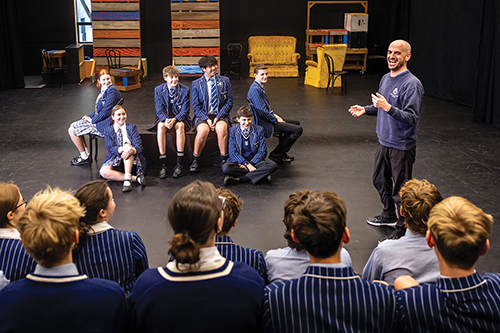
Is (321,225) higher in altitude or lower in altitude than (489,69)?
lower

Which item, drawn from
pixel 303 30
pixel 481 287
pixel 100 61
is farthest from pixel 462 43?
pixel 481 287

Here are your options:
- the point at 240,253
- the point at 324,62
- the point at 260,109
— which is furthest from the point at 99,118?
the point at 324,62

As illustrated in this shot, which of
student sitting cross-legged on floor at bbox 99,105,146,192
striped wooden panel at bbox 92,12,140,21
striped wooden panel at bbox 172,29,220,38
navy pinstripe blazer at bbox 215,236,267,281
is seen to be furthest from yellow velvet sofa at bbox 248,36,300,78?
navy pinstripe blazer at bbox 215,236,267,281

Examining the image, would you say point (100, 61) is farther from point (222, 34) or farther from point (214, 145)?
point (214, 145)

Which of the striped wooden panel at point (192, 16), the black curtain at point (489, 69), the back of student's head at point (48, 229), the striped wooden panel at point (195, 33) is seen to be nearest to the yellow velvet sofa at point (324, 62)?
the striped wooden panel at point (195, 33)

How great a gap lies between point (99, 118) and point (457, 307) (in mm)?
4663

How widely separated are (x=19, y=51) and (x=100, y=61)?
1773 mm

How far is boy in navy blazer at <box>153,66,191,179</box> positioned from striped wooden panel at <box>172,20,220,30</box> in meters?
6.73

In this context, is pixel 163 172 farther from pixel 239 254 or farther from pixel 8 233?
pixel 239 254

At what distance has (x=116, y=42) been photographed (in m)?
11.9

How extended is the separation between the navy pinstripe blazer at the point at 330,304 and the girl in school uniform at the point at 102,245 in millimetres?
852

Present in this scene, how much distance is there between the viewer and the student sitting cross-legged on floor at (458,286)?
5.55ft

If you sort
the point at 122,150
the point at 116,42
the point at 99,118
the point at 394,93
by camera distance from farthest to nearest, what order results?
the point at 116,42 → the point at 99,118 → the point at 122,150 → the point at 394,93

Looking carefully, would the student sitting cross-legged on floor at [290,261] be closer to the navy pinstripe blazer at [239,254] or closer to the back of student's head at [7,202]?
the navy pinstripe blazer at [239,254]
